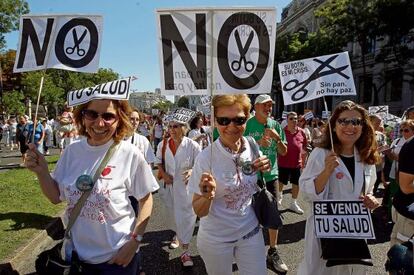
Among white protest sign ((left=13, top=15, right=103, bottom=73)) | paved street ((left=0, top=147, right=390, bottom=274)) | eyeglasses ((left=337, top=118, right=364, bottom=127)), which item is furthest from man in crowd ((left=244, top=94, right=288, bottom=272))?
white protest sign ((left=13, top=15, right=103, bottom=73))

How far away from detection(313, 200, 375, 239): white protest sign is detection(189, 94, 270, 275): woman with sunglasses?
56cm

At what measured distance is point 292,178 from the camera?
7742mm

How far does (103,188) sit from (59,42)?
62.6 inches

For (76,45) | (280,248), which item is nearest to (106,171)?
(76,45)

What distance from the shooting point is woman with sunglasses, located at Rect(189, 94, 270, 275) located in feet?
9.53

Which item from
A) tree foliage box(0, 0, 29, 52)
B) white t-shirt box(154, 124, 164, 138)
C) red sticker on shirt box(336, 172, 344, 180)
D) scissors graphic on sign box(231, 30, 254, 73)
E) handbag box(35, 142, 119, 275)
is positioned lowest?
white t-shirt box(154, 124, 164, 138)

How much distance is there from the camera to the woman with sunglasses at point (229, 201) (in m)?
2.90

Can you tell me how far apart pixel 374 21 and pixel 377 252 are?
95.1 ft

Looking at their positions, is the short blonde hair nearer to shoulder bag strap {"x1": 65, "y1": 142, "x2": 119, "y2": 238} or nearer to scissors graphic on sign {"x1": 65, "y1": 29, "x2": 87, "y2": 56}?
shoulder bag strap {"x1": 65, "y1": 142, "x2": 119, "y2": 238}

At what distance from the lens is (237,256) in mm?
2969

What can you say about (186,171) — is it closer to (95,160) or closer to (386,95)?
(95,160)

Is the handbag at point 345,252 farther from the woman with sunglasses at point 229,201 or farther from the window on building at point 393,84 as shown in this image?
the window on building at point 393,84

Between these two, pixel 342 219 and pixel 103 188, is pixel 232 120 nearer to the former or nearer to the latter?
pixel 103 188

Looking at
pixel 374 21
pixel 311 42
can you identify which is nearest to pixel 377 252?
pixel 374 21
